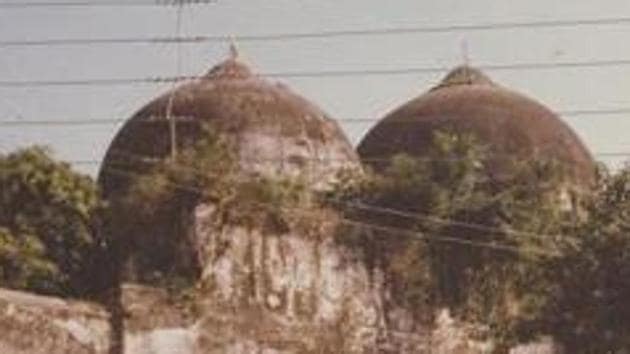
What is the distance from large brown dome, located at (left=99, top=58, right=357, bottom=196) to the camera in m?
20.7

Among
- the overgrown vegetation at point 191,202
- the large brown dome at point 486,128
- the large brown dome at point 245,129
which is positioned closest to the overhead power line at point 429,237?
the overgrown vegetation at point 191,202

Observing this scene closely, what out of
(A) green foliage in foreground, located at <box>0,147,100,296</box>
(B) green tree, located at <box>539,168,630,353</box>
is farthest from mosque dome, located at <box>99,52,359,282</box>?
(B) green tree, located at <box>539,168,630,353</box>

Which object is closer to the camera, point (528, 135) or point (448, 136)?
point (448, 136)

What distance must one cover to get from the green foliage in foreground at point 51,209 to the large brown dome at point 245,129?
93cm

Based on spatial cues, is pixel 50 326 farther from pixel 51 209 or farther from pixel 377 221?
pixel 377 221

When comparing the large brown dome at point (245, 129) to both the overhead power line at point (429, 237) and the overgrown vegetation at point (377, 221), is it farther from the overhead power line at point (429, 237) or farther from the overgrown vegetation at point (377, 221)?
the overhead power line at point (429, 237)

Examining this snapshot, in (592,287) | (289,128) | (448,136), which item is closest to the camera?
(592,287)

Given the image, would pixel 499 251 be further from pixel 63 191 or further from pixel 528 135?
pixel 63 191

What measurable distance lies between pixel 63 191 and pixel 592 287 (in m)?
7.07

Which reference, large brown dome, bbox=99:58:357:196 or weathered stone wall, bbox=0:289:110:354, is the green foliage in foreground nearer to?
large brown dome, bbox=99:58:357:196

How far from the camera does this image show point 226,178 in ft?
57.7

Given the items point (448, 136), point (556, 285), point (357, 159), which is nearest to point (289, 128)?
point (357, 159)

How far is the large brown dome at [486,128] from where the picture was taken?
2153 centimetres

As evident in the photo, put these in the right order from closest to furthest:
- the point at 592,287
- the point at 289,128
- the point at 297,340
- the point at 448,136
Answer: the point at 592,287, the point at 297,340, the point at 448,136, the point at 289,128
